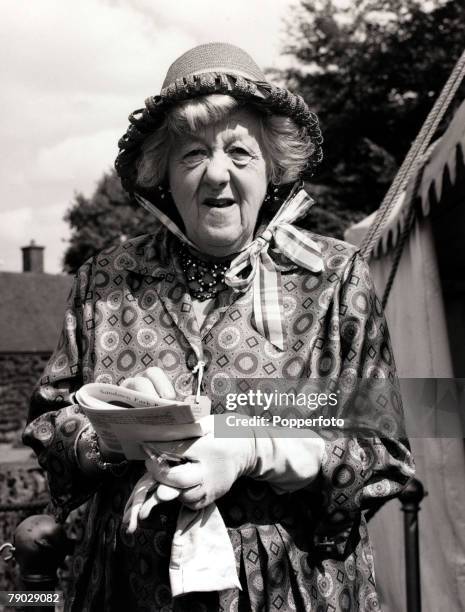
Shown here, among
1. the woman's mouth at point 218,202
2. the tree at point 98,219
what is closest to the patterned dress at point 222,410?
the woman's mouth at point 218,202

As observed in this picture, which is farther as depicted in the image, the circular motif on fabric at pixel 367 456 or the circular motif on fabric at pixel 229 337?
the circular motif on fabric at pixel 229 337

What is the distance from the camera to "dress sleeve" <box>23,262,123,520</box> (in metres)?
1.89

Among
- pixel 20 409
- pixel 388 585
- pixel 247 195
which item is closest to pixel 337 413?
pixel 247 195

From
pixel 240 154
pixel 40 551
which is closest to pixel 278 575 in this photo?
pixel 40 551

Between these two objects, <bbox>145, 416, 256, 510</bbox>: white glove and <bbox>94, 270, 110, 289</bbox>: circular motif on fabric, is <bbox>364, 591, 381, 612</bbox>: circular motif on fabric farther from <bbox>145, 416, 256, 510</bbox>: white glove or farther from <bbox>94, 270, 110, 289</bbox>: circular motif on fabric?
<bbox>94, 270, 110, 289</bbox>: circular motif on fabric

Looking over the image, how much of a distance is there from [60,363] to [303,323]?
59 centimetres

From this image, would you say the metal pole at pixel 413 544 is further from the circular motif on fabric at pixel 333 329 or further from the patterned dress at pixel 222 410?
the circular motif on fabric at pixel 333 329

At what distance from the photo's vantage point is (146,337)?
201 cm

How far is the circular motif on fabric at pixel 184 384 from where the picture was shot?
6.30 ft

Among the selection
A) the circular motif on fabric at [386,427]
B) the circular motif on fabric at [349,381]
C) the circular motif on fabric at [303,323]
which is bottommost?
the circular motif on fabric at [386,427]

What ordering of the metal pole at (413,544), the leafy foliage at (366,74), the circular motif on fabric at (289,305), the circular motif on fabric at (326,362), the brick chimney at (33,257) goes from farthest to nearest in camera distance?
the brick chimney at (33,257), the leafy foliage at (366,74), the metal pole at (413,544), the circular motif on fabric at (289,305), the circular motif on fabric at (326,362)

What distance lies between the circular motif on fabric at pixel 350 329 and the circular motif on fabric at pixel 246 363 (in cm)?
21

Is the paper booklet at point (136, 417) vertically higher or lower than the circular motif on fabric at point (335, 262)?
lower

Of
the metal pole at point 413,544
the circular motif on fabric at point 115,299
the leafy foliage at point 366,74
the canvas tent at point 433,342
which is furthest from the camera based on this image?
the leafy foliage at point 366,74
